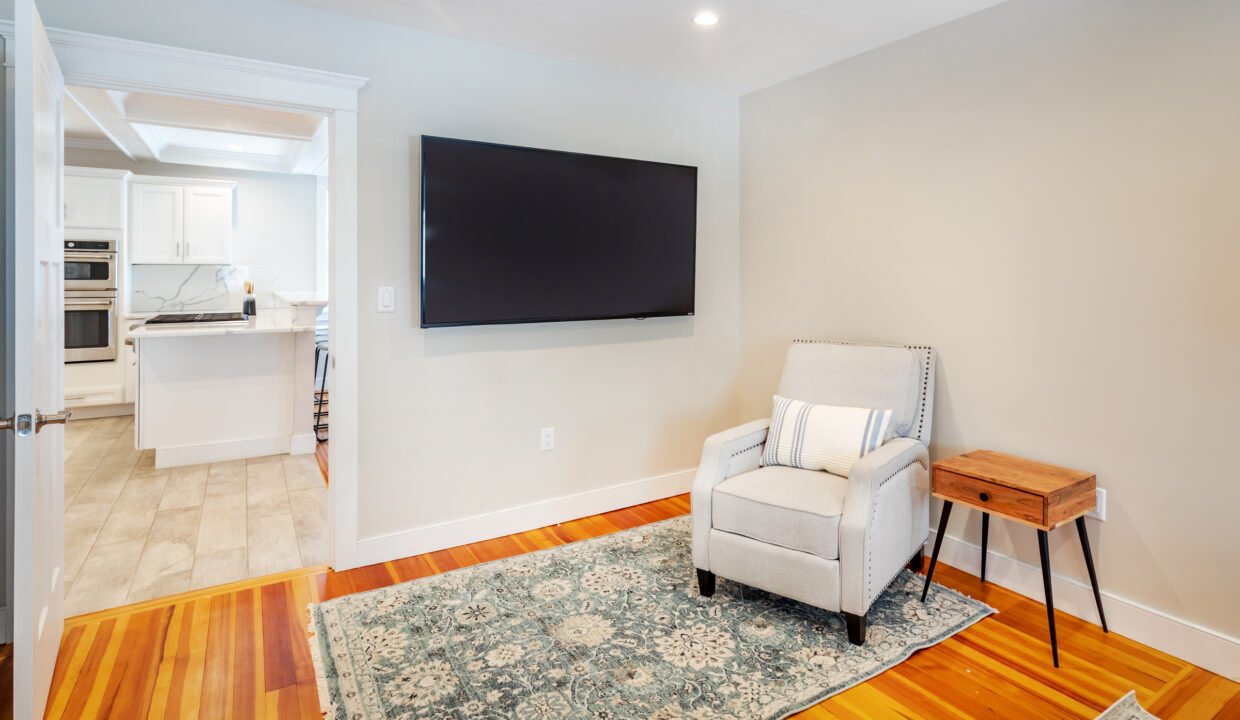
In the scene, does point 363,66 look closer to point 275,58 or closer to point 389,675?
point 275,58

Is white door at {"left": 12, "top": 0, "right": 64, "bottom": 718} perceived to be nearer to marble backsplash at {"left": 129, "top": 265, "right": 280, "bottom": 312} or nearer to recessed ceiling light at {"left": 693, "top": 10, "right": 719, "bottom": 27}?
recessed ceiling light at {"left": 693, "top": 10, "right": 719, "bottom": 27}

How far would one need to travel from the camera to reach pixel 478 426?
10.2 ft

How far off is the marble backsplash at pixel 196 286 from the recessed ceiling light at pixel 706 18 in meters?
5.59

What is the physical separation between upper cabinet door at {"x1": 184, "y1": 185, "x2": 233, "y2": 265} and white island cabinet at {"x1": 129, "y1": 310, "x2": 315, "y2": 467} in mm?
2177

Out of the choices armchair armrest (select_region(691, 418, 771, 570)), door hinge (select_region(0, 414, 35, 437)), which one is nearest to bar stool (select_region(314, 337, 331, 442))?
door hinge (select_region(0, 414, 35, 437))

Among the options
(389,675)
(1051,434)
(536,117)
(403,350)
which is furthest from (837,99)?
(389,675)

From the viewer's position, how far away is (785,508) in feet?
7.52

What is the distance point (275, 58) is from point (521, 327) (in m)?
1.49

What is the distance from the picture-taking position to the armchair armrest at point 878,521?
7.09 feet

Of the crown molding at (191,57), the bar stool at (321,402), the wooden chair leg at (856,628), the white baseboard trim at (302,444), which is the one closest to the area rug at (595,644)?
the wooden chair leg at (856,628)

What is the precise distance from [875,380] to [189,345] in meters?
4.25

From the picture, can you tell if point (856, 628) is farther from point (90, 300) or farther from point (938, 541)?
point (90, 300)

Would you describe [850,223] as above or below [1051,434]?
above

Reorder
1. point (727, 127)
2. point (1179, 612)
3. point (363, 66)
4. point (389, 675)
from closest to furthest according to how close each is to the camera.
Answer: point (389, 675), point (1179, 612), point (363, 66), point (727, 127)
